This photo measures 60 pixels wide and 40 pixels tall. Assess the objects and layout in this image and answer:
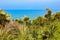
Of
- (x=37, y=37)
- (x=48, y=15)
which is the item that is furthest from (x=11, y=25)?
(x=48, y=15)

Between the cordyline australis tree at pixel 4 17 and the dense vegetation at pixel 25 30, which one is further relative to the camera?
the cordyline australis tree at pixel 4 17

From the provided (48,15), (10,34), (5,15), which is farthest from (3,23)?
(48,15)

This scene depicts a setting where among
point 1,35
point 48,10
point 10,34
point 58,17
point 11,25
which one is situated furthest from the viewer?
point 58,17

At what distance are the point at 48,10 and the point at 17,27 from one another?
1169cm

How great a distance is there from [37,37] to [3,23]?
4.24m

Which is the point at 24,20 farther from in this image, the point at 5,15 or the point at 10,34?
the point at 10,34

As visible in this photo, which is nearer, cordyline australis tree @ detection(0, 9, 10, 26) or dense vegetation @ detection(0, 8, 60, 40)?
dense vegetation @ detection(0, 8, 60, 40)

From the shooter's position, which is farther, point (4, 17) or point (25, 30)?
point (4, 17)

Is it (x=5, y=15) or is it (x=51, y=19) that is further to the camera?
(x=51, y=19)

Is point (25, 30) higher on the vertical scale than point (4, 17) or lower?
lower

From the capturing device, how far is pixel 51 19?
32469 mm

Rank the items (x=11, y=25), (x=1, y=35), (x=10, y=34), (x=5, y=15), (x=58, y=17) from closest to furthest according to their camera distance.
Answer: (x=1, y=35), (x=10, y=34), (x=11, y=25), (x=5, y=15), (x=58, y=17)

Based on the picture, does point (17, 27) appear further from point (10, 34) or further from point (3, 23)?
point (3, 23)

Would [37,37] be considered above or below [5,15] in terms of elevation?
below
